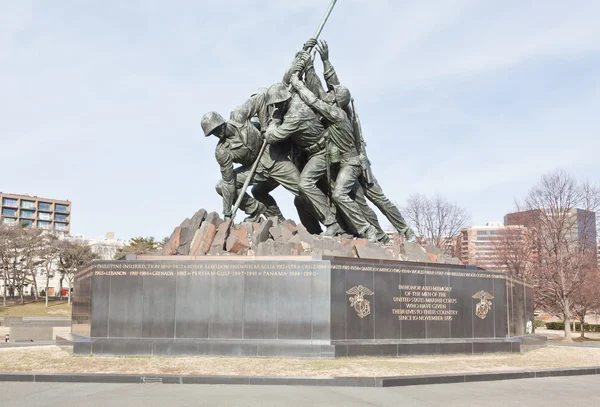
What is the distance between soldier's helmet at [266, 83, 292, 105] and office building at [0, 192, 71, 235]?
90.3 m

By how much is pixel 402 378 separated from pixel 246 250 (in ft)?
17.8

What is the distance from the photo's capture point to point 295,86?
15445 millimetres

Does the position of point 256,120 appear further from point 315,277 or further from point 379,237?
point 315,277

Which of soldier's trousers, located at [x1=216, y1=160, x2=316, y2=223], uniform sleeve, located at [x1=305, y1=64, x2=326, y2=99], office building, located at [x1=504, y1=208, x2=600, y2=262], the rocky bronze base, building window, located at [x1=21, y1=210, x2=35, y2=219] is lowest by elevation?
the rocky bronze base

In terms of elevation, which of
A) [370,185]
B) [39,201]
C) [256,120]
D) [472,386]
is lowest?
[472,386]

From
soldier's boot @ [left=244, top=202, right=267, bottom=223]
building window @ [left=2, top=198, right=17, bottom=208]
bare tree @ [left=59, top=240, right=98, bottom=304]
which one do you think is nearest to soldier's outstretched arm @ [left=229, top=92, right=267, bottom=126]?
soldier's boot @ [left=244, top=202, right=267, bottom=223]

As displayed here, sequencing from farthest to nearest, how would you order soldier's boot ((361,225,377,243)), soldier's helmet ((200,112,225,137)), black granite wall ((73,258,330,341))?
soldier's boot ((361,225,377,243)), soldier's helmet ((200,112,225,137)), black granite wall ((73,258,330,341))

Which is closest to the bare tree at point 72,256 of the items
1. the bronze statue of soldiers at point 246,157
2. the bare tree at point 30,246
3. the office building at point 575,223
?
the bare tree at point 30,246

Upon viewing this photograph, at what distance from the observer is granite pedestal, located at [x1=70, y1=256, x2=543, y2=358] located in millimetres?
12281

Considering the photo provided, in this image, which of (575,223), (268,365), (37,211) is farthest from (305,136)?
(37,211)

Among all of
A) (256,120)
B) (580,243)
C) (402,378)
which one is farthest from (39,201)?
(402,378)

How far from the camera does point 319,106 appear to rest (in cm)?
1530

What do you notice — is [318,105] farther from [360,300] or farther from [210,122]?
[360,300]

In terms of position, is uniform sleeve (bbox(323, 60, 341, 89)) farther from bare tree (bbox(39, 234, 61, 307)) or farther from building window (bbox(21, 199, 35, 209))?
building window (bbox(21, 199, 35, 209))
